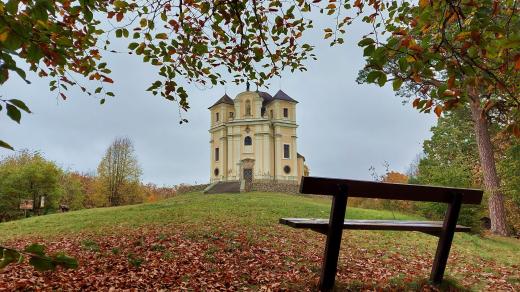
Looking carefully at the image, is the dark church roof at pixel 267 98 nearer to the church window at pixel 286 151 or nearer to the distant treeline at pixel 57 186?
the church window at pixel 286 151

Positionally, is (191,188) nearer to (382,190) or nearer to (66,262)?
(382,190)

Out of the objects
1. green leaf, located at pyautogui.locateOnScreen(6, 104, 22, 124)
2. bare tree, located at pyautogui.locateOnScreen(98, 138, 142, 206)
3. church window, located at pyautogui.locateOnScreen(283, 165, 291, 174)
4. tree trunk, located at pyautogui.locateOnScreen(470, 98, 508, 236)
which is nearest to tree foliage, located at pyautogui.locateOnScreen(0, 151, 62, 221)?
bare tree, located at pyautogui.locateOnScreen(98, 138, 142, 206)

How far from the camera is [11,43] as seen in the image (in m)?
1.88

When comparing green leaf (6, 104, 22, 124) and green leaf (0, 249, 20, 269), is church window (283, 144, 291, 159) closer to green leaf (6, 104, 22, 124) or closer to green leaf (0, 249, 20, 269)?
green leaf (6, 104, 22, 124)

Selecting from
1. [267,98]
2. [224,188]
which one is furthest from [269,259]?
[267,98]

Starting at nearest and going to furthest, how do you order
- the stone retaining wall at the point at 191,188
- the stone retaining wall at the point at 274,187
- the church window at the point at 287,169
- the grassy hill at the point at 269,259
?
the grassy hill at the point at 269,259 → the stone retaining wall at the point at 274,187 → the stone retaining wall at the point at 191,188 → the church window at the point at 287,169

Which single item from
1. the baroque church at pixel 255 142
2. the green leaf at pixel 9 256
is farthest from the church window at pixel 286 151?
the green leaf at pixel 9 256

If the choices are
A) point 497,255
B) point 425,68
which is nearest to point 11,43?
point 425,68

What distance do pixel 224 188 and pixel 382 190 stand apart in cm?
3335

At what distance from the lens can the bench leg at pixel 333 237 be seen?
4.27m

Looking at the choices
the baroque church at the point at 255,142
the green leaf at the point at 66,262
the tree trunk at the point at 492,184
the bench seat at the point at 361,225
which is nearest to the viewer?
the green leaf at the point at 66,262

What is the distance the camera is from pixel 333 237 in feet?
14.4

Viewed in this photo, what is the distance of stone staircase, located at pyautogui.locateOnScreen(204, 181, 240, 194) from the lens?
35.7 meters

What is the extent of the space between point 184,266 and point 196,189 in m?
36.2
